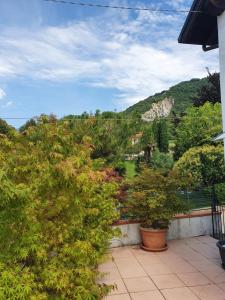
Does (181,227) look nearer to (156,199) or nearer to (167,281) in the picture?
(156,199)

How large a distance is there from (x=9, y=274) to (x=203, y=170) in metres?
16.4

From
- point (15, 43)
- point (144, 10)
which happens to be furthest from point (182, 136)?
point (144, 10)

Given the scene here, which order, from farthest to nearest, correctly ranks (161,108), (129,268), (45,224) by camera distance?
(161,108), (129,268), (45,224)

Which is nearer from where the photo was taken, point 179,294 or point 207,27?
point 179,294

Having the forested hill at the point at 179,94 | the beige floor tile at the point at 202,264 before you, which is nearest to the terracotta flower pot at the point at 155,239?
the beige floor tile at the point at 202,264

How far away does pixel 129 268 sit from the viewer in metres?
8.95

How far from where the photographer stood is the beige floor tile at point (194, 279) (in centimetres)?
776

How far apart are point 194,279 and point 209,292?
2.61 ft

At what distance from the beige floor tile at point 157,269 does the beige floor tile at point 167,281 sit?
22 centimetres

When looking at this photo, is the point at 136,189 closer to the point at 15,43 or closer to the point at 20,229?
the point at 20,229

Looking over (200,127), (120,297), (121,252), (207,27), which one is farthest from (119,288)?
(200,127)

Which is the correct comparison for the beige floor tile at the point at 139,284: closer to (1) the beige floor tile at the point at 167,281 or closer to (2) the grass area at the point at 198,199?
(1) the beige floor tile at the point at 167,281

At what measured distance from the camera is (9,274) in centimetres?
381

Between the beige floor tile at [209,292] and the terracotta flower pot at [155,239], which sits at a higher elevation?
the terracotta flower pot at [155,239]
